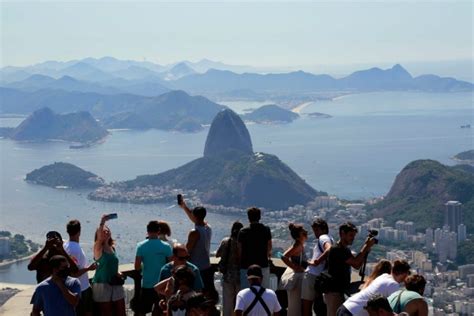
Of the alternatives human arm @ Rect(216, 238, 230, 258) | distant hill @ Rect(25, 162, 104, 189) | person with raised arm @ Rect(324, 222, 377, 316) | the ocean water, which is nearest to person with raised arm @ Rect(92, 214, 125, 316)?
human arm @ Rect(216, 238, 230, 258)

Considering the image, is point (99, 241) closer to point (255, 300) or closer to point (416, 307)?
point (255, 300)

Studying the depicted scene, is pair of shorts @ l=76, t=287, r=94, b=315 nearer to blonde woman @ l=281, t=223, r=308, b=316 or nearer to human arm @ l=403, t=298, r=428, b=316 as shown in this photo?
blonde woman @ l=281, t=223, r=308, b=316

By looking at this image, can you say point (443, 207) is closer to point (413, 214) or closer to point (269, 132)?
point (413, 214)

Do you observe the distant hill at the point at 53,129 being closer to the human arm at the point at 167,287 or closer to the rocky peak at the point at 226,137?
the rocky peak at the point at 226,137

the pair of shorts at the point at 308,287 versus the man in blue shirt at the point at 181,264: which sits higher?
the man in blue shirt at the point at 181,264

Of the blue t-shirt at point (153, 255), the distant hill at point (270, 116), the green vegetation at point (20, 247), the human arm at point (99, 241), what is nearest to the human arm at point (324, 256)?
the blue t-shirt at point (153, 255)

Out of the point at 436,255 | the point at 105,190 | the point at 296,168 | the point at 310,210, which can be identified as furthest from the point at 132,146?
the point at 436,255

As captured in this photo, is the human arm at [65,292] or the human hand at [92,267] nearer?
the human arm at [65,292]
